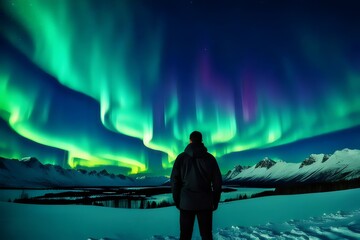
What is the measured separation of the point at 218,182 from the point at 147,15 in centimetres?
467

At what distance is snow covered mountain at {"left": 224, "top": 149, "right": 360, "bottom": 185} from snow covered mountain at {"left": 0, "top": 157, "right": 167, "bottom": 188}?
1710 millimetres

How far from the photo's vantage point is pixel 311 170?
24.3 ft

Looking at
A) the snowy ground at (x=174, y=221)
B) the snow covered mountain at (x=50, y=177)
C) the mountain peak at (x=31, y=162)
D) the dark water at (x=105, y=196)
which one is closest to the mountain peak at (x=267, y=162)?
the snowy ground at (x=174, y=221)

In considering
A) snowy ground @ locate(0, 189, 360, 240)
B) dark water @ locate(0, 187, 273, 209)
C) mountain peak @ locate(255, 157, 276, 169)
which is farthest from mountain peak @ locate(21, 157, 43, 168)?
mountain peak @ locate(255, 157, 276, 169)

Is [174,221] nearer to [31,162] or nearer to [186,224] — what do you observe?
[31,162]

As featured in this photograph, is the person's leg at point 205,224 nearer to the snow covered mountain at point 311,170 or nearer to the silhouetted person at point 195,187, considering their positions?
the silhouetted person at point 195,187

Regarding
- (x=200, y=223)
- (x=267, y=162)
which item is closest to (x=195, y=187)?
(x=200, y=223)

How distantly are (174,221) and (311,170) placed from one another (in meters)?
3.84

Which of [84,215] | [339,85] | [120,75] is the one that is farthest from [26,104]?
[339,85]

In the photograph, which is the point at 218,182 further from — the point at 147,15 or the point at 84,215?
the point at 147,15

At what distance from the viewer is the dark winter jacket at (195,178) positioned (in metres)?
2.65

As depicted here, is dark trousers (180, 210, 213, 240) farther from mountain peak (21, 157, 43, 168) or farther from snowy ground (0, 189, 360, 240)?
mountain peak (21, 157, 43, 168)

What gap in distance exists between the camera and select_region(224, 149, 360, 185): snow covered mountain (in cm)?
649

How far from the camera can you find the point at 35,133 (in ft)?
18.8
